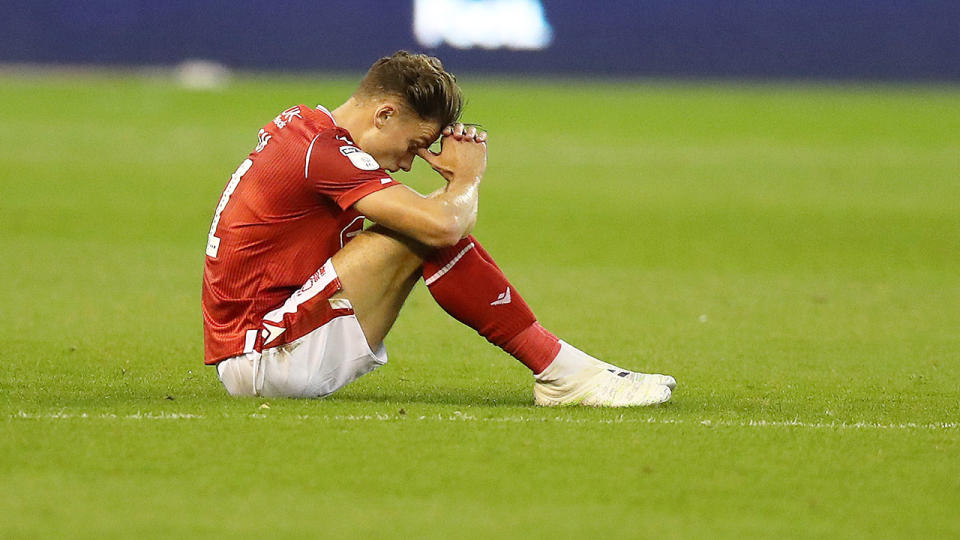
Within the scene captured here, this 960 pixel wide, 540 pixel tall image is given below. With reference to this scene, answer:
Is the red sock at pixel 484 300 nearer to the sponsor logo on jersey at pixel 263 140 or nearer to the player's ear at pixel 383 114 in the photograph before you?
the player's ear at pixel 383 114

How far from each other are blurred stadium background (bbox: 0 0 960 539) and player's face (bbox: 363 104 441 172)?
0.79m

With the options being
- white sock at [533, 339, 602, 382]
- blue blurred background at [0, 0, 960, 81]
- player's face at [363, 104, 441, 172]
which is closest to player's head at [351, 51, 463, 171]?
player's face at [363, 104, 441, 172]

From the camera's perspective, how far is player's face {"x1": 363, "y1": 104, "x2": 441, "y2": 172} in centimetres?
445

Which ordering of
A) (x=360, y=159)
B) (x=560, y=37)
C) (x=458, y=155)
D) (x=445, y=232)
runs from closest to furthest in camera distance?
(x=445, y=232) < (x=360, y=159) < (x=458, y=155) < (x=560, y=37)

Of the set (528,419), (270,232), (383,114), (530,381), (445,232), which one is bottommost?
(530,381)

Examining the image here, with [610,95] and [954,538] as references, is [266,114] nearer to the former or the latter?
[610,95]

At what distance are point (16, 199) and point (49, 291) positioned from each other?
480 centimetres

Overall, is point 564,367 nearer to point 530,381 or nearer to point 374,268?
point 374,268

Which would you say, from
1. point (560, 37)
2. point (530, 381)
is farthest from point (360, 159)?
point (560, 37)

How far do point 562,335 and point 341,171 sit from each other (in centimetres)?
251

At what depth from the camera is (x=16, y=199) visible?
12.0 m

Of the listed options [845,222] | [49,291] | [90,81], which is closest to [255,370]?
[49,291]

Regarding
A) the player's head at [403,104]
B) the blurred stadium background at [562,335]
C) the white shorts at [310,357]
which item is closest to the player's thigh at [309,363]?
the white shorts at [310,357]

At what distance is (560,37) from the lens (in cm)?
2753
